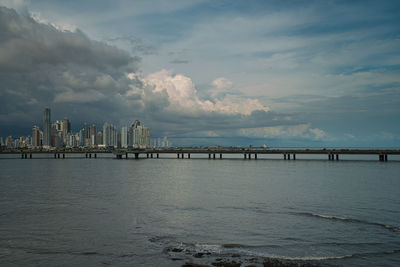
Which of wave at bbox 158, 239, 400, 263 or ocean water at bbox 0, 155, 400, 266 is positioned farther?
ocean water at bbox 0, 155, 400, 266

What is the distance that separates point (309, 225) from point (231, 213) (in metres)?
7.98

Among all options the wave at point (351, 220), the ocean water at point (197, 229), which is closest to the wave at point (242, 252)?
A: the ocean water at point (197, 229)

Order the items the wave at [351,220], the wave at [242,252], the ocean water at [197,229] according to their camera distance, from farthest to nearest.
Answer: the wave at [351,220]
the ocean water at [197,229]
the wave at [242,252]

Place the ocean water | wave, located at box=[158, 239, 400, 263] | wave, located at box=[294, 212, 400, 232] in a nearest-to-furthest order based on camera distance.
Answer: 1. wave, located at box=[158, 239, 400, 263]
2. the ocean water
3. wave, located at box=[294, 212, 400, 232]

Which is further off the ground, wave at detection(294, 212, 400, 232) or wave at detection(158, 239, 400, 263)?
wave at detection(158, 239, 400, 263)

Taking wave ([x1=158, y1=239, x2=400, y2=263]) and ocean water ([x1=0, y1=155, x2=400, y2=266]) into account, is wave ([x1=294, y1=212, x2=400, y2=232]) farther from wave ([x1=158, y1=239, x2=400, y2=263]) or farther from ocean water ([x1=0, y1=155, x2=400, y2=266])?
wave ([x1=158, y1=239, x2=400, y2=263])

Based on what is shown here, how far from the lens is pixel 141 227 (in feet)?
87.1

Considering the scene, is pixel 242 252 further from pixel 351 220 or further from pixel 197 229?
pixel 351 220

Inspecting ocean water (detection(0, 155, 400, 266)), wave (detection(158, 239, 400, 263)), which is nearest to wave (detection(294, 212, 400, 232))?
ocean water (detection(0, 155, 400, 266))

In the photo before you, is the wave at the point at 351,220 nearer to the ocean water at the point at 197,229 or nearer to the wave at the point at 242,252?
the ocean water at the point at 197,229

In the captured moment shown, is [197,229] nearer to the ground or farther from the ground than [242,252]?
nearer to the ground

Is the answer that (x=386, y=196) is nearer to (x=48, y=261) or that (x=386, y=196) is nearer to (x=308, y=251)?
(x=308, y=251)

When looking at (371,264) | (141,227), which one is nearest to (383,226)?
(371,264)

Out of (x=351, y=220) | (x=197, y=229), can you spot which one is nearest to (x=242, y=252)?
(x=197, y=229)
